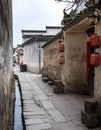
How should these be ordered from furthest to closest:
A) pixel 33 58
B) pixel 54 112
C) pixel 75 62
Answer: pixel 33 58 → pixel 75 62 → pixel 54 112

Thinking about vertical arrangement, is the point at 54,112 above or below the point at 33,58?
below

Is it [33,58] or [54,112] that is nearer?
[54,112]

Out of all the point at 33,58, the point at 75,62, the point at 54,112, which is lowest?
the point at 54,112

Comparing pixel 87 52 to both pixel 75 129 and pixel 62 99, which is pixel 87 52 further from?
pixel 75 129

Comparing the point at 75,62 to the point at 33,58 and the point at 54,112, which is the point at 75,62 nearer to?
the point at 54,112

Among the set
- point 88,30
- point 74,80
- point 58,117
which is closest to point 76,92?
point 74,80

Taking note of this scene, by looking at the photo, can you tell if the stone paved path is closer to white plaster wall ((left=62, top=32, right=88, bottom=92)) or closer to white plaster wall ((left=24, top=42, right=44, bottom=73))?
white plaster wall ((left=62, top=32, right=88, bottom=92))

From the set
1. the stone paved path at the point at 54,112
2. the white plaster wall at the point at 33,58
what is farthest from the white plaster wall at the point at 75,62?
the white plaster wall at the point at 33,58

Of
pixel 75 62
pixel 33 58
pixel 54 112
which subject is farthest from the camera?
pixel 33 58

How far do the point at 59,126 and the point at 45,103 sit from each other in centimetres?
257

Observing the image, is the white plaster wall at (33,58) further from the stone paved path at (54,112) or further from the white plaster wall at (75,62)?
the stone paved path at (54,112)

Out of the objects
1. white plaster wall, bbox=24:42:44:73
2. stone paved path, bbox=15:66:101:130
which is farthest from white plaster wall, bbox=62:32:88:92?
white plaster wall, bbox=24:42:44:73

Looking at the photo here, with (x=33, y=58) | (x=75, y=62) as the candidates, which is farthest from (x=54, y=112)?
(x=33, y=58)

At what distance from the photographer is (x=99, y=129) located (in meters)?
5.33
